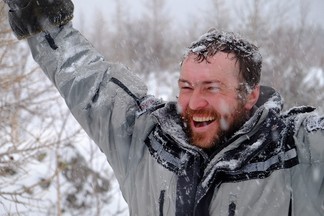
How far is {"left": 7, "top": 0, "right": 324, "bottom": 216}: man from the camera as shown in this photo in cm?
159

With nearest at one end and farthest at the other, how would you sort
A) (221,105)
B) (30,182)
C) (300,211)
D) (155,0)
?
(300,211) < (221,105) < (30,182) < (155,0)

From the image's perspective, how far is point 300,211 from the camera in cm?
154

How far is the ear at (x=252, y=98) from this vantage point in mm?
1913

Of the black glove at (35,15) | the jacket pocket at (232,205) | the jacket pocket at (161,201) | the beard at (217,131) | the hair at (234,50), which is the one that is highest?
the black glove at (35,15)

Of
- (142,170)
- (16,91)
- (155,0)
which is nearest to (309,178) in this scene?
(142,170)

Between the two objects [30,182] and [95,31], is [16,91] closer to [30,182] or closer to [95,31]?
[30,182]

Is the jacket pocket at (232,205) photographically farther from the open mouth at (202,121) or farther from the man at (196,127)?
the open mouth at (202,121)

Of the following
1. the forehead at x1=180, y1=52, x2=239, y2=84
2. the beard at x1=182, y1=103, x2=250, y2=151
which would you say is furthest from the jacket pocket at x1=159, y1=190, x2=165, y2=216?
the forehead at x1=180, y1=52, x2=239, y2=84

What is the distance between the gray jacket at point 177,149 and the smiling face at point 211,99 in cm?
7

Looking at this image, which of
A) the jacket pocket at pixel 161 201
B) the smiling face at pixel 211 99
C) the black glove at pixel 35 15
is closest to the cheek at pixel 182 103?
the smiling face at pixel 211 99

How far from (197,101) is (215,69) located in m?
0.15

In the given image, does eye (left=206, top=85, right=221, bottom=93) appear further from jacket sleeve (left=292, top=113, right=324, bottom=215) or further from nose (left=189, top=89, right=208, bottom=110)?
jacket sleeve (left=292, top=113, right=324, bottom=215)

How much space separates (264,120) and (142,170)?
0.58 m

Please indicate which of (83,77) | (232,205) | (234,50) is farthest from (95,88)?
(232,205)
